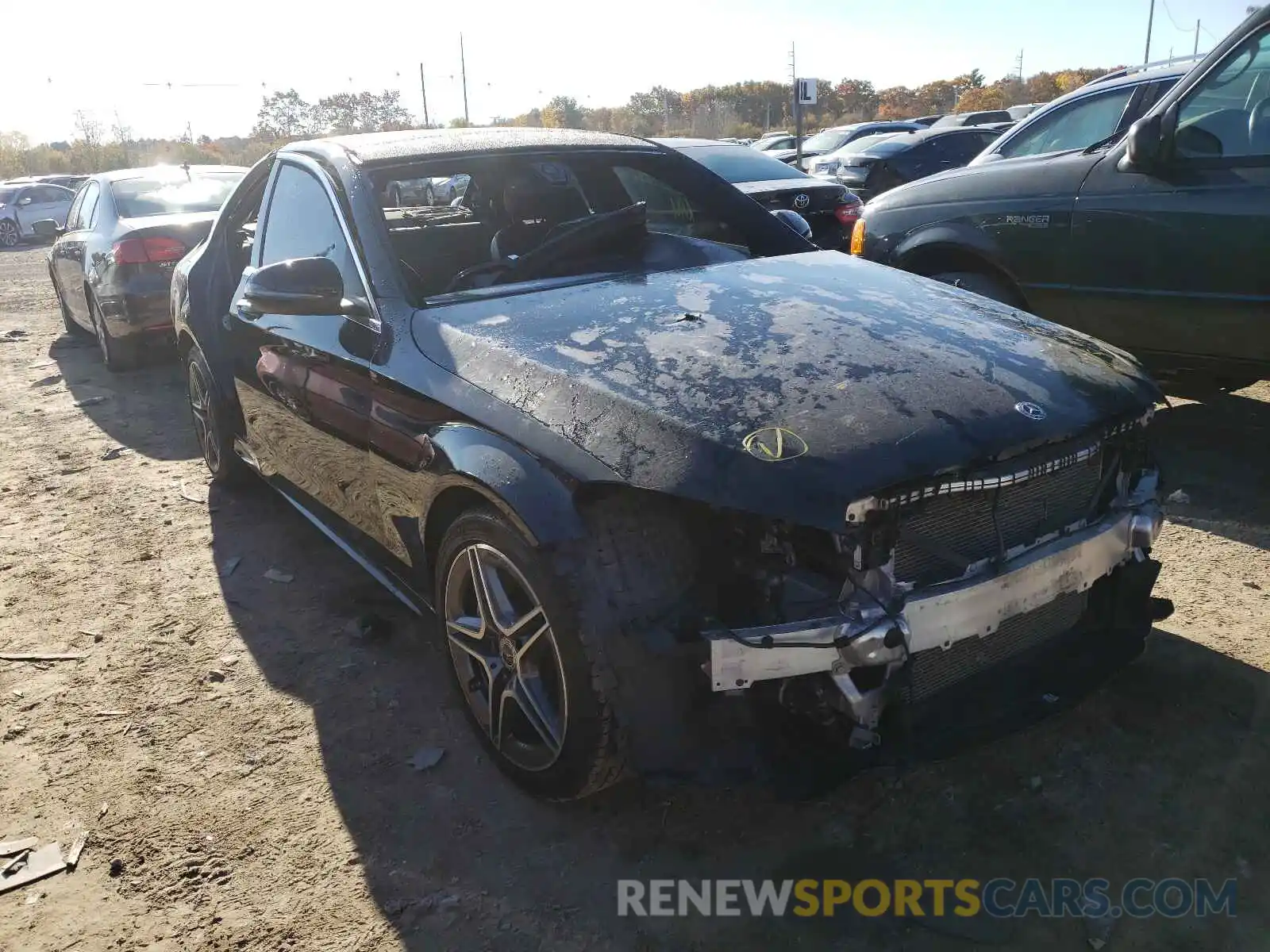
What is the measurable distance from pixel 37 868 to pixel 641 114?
61.4m

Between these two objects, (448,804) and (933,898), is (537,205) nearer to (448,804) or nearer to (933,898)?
(448,804)

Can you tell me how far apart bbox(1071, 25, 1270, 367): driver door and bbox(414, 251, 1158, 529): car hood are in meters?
1.70

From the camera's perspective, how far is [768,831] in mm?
2365

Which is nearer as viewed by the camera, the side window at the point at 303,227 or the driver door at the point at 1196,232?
the side window at the point at 303,227

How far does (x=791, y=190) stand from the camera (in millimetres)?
8266

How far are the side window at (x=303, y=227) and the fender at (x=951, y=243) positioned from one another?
130 inches

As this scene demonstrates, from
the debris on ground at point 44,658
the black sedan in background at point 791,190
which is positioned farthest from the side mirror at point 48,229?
the debris on ground at point 44,658

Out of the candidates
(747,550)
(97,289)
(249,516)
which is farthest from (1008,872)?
(97,289)

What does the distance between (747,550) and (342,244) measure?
5.96 ft

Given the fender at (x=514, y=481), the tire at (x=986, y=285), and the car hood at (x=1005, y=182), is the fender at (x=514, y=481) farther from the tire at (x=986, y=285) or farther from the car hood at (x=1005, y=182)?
the car hood at (x=1005, y=182)

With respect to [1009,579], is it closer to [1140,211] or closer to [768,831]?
[768,831]

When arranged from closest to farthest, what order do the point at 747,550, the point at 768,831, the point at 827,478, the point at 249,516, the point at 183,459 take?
the point at 827,478
the point at 747,550
the point at 768,831
the point at 249,516
the point at 183,459

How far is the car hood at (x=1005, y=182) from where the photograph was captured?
4.68 metres

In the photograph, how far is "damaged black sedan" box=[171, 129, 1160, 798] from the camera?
79.2 inches
